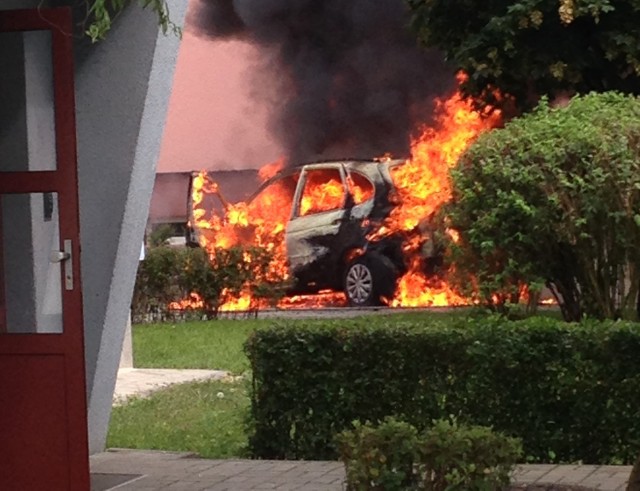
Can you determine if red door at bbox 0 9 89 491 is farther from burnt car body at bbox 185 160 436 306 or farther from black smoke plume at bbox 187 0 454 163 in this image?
black smoke plume at bbox 187 0 454 163

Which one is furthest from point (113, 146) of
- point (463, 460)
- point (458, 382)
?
point (463, 460)

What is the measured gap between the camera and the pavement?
24.8ft

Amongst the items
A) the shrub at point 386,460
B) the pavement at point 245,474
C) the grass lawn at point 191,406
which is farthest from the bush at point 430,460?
the grass lawn at point 191,406

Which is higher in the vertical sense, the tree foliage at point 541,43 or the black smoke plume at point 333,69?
the black smoke plume at point 333,69

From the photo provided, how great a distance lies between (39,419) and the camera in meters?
6.88

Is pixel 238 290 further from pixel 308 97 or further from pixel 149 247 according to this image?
pixel 308 97

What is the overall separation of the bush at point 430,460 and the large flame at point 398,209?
14504 mm

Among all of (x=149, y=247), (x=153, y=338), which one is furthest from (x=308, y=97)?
(x=153, y=338)

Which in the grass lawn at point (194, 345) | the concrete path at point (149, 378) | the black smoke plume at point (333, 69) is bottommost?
the concrete path at point (149, 378)

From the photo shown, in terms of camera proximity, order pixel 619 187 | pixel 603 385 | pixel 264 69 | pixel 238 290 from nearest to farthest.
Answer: pixel 603 385 → pixel 619 187 → pixel 238 290 → pixel 264 69

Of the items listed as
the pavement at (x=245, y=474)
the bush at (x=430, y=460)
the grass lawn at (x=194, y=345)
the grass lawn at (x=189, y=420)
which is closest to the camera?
the bush at (x=430, y=460)

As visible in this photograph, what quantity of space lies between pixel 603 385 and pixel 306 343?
5.93 feet

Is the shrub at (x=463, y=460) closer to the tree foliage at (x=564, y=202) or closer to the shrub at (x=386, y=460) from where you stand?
the shrub at (x=386, y=460)

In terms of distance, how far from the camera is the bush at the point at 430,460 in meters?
5.92
